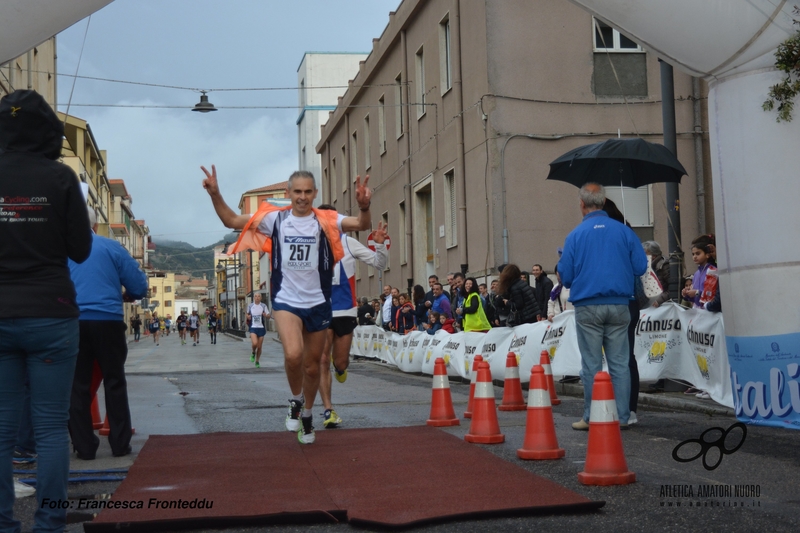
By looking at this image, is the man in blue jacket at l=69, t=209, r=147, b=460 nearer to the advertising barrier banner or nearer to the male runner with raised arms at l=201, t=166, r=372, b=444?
the male runner with raised arms at l=201, t=166, r=372, b=444

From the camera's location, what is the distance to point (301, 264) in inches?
297

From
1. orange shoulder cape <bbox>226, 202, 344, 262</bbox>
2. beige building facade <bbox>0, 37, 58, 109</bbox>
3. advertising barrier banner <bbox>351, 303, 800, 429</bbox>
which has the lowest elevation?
advertising barrier banner <bbox>351, 303, 800, 429</bbox>

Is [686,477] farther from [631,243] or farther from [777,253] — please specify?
[631,243]

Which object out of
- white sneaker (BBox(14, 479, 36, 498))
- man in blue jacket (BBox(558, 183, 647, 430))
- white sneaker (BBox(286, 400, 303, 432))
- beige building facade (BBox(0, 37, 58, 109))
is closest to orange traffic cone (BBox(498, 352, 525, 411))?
man in blue jacket (BBox(558, 183, 647, 430))

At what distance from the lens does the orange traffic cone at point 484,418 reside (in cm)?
740

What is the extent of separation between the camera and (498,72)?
20.6 m

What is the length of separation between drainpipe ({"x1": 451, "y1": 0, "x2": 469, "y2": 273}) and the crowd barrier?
4.13 metres

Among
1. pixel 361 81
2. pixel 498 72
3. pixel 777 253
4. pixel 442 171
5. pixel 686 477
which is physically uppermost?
pixel 361 81

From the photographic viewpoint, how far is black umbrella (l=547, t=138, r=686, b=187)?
10516 millimetres

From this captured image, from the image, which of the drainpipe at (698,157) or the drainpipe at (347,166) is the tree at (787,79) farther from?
the drainpipe at (347,166)

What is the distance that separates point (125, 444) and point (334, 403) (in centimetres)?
463

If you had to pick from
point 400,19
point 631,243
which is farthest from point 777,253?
point 400,19

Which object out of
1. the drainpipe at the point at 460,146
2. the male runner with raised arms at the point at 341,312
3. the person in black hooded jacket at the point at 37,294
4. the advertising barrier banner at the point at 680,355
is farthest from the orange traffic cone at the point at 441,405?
→ the drainpipe at the point at 460,146

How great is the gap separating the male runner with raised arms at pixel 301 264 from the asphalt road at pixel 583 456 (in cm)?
68
